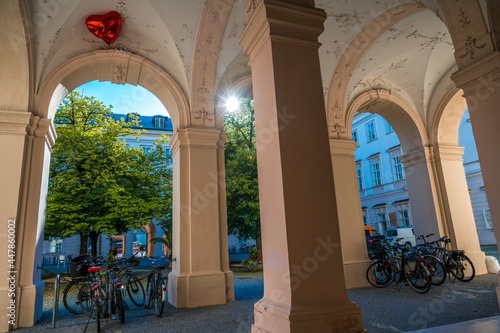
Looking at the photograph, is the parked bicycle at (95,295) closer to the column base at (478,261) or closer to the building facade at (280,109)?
the building facade at (280,109)

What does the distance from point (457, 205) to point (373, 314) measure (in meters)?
7.14

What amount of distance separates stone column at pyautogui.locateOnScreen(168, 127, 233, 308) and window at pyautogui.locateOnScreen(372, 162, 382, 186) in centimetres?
2095

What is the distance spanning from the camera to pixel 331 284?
2.91 meters

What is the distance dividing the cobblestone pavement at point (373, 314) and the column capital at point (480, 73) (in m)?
3.57

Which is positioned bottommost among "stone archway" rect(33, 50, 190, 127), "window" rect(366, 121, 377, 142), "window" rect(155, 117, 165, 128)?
"stone archway" rect(33, 50, 190, 127)

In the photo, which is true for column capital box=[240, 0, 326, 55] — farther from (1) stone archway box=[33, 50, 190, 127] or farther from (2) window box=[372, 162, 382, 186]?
(2) window box=[372, 162, 382, 186]

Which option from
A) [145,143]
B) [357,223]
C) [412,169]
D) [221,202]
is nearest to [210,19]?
[221,202]

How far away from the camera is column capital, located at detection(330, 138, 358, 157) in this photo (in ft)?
30.9

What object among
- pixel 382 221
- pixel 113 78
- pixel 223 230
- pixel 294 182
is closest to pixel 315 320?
pixel 294 182

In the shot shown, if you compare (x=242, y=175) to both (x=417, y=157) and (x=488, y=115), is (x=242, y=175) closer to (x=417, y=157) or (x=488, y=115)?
(x=417, y=157)

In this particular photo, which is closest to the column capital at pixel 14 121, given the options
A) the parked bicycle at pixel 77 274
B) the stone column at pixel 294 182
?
the parked bicycle at pixel 77 274

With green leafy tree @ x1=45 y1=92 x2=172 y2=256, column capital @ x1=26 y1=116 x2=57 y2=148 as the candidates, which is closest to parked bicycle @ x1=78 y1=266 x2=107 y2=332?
column capital @ x1=26 y1=116 x2=57 y2=148

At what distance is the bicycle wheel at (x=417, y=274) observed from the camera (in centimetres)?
741

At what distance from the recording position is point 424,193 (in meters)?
11.3
